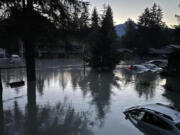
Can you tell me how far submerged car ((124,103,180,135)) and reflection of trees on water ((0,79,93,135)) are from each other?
2.48m

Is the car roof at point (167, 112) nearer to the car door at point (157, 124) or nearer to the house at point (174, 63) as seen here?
the car door at point (157, 124)

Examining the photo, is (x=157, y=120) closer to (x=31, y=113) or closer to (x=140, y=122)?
(x=140, y=122)

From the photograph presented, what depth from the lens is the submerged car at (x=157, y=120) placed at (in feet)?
20.4

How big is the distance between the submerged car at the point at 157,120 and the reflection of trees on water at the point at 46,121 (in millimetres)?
2479

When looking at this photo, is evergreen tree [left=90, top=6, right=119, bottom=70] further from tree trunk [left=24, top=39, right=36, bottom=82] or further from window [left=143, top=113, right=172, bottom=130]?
window [left=143, top=113, right=172, bottom=130]

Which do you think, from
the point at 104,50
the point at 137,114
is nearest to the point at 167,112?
the point at 137,114

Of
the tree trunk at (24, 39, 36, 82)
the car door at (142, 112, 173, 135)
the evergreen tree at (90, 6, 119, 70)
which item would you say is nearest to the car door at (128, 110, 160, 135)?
the car door at (142, 112, 173, 135)

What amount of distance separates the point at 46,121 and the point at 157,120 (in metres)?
5.79

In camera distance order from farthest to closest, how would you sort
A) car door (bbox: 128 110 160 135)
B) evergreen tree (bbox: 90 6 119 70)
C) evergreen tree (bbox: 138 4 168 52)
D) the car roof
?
evergreen tree (bbox: 138 4 168 52) < evergreen tree (bbox: 90 6 119 70) < car door (bbox: 128 110 160 135) < the car roof

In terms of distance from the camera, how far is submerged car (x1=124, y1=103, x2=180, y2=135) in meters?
6.22

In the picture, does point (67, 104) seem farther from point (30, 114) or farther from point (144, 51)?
point (144, 51)

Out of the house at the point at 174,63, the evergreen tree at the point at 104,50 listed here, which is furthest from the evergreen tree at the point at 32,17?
the house at the point at 174,63

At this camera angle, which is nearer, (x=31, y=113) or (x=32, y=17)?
→ (x=31, y=113)

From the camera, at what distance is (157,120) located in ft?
22.4
